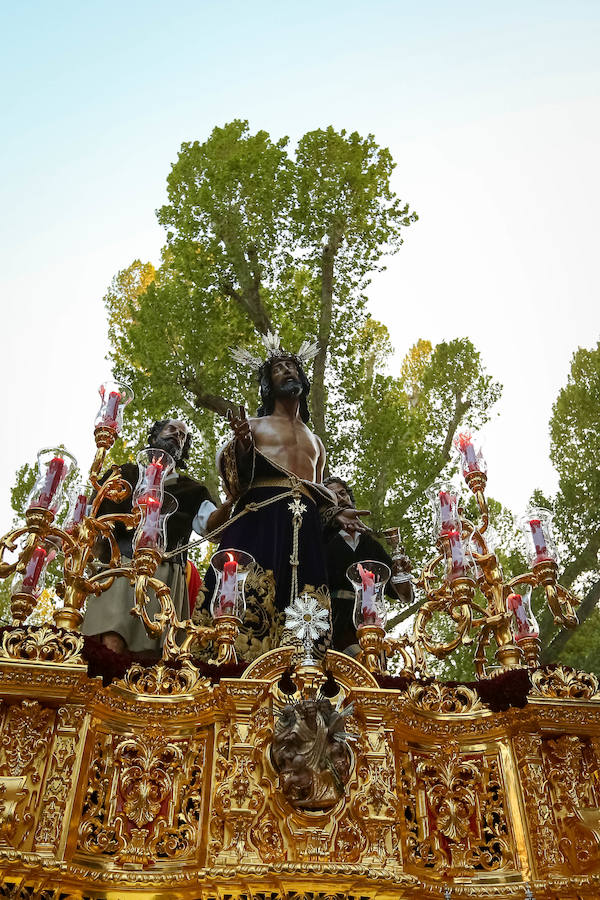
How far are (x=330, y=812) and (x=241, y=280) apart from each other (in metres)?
11.1

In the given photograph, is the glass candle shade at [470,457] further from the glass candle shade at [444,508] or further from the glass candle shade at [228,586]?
the glass candle shade at [228,586]

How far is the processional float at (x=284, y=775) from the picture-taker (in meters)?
3.23

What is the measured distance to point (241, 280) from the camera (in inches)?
522

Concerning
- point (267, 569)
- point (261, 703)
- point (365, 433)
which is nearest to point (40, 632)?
point (261, 703)

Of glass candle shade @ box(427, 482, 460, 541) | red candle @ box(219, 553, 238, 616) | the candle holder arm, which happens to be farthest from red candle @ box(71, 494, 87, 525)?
the candle holder arm

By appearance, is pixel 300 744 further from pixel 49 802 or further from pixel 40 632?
pixel 40 632

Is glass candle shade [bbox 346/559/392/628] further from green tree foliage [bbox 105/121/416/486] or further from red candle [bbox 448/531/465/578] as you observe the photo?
green tree foliage [bbox 105/121/416/486]

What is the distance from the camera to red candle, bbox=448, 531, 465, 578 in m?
4.50

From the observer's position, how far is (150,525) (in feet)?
14.5

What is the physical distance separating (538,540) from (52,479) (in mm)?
3212

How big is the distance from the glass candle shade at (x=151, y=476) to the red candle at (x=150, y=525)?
1.7 inches

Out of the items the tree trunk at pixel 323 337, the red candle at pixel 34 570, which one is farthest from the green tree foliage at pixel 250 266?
the red candle at pixel 34 570

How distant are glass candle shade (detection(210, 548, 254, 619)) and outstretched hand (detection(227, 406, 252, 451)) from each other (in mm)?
1528

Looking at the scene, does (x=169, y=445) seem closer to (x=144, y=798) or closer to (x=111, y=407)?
(x=111, y=407)
